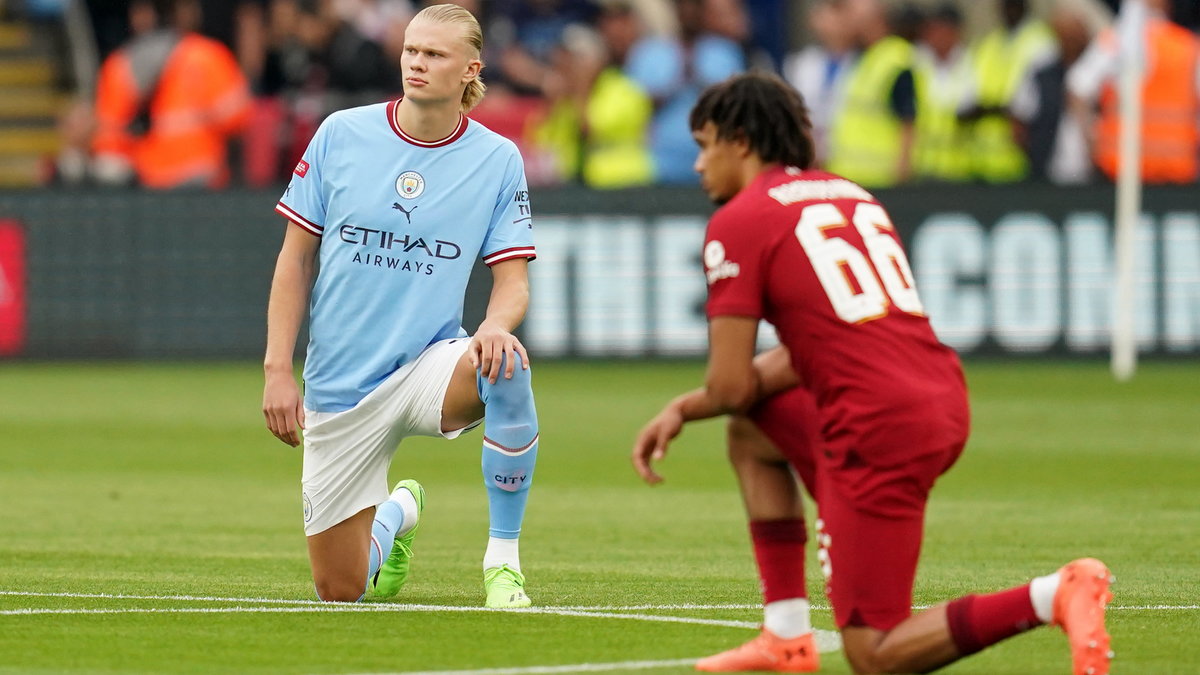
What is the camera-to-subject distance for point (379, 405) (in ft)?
26.0

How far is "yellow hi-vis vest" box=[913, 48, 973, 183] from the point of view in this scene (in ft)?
67.9

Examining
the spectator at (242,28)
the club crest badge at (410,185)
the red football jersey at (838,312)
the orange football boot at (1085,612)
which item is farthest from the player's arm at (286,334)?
the spectator at (242,28)

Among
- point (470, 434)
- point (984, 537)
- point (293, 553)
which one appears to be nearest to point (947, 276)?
point (470, 434)

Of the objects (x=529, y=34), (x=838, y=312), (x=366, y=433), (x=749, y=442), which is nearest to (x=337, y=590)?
(x=366, y=433)

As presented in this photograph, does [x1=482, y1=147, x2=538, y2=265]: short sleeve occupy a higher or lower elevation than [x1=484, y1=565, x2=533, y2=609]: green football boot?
higher

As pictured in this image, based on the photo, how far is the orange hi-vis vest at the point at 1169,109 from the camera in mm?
20141

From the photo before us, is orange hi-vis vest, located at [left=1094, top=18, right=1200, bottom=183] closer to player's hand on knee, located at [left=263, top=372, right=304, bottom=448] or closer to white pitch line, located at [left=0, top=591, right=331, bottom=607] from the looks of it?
white pitch line, located at [left=0, top=591, right=331, bottom=607]

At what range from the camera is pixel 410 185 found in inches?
314

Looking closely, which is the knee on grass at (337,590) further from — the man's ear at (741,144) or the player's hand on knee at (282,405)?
the man's ear at (741,144)

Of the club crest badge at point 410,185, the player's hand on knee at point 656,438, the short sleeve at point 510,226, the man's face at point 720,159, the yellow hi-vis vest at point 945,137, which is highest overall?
the man's face at point 720,159

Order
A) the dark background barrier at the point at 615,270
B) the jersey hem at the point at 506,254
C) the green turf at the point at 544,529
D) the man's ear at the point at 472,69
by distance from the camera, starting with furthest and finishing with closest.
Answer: the dark background barrier at the point at 615,270
the jersey hem at the point at 506,254
the man's ear at the point at 472,69
the green turf at the point at 544,529

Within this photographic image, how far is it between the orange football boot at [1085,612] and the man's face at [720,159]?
142cm

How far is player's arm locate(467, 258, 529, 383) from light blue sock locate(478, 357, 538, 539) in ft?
0.27

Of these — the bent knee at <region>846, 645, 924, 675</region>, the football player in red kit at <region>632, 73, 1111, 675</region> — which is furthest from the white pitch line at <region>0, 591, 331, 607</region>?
the bent knee at <region>846, 645, 924, 675</region>
